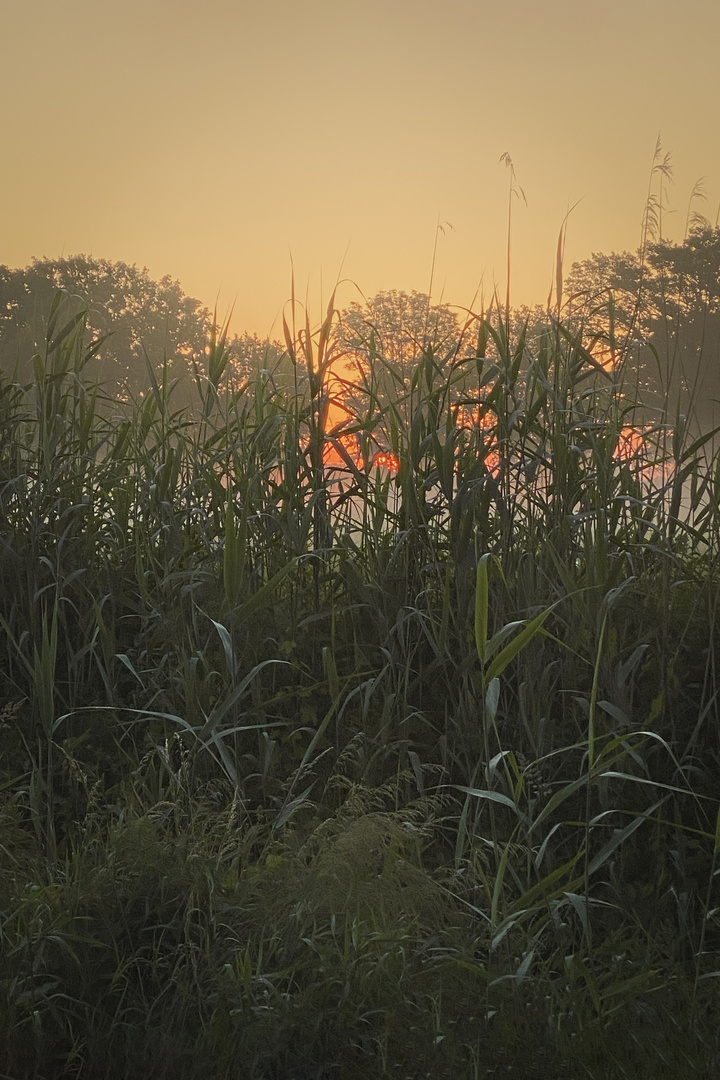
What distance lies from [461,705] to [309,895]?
670mm

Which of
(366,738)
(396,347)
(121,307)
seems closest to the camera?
(366,738)

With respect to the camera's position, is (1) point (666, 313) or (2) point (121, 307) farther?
(2) point (121, 307)

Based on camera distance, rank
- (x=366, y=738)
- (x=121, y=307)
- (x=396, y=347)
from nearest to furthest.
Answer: (x=366, y=738) → (x=396, y=347) → (x=121, y=307)

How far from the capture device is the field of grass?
165 centimetres

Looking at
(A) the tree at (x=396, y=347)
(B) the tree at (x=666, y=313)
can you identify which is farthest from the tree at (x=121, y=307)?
(A) the tree at (x=396, y=347)

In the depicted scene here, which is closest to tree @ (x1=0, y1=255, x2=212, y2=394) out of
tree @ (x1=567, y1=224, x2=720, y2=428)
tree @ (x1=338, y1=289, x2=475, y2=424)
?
tree @ (x1=567, y1=224, x2=720, y2=428)

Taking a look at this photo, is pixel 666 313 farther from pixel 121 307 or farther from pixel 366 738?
pixel 121 307

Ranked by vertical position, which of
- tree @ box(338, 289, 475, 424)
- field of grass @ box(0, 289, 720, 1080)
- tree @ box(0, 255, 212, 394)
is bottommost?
field of grass @ box(0, 289, 720, 1080)

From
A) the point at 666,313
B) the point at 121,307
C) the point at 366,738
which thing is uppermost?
the point at 121,307

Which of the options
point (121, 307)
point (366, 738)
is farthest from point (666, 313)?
point (121, 307)

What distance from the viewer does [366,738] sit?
236 cm

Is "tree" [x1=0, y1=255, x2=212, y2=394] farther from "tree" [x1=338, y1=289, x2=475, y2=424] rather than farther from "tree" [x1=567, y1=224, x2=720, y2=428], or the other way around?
"tree" [x1=338, y1=289, x2=475, y2=424]

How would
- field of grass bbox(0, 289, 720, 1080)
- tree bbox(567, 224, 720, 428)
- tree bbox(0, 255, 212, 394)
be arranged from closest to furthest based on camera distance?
field of grass bbox(0, 289, 720, 1080) < tree bbox(567, 224, 720, 428) < tree bbox(0, 255, 212, 394)

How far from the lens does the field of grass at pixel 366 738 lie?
165cm
